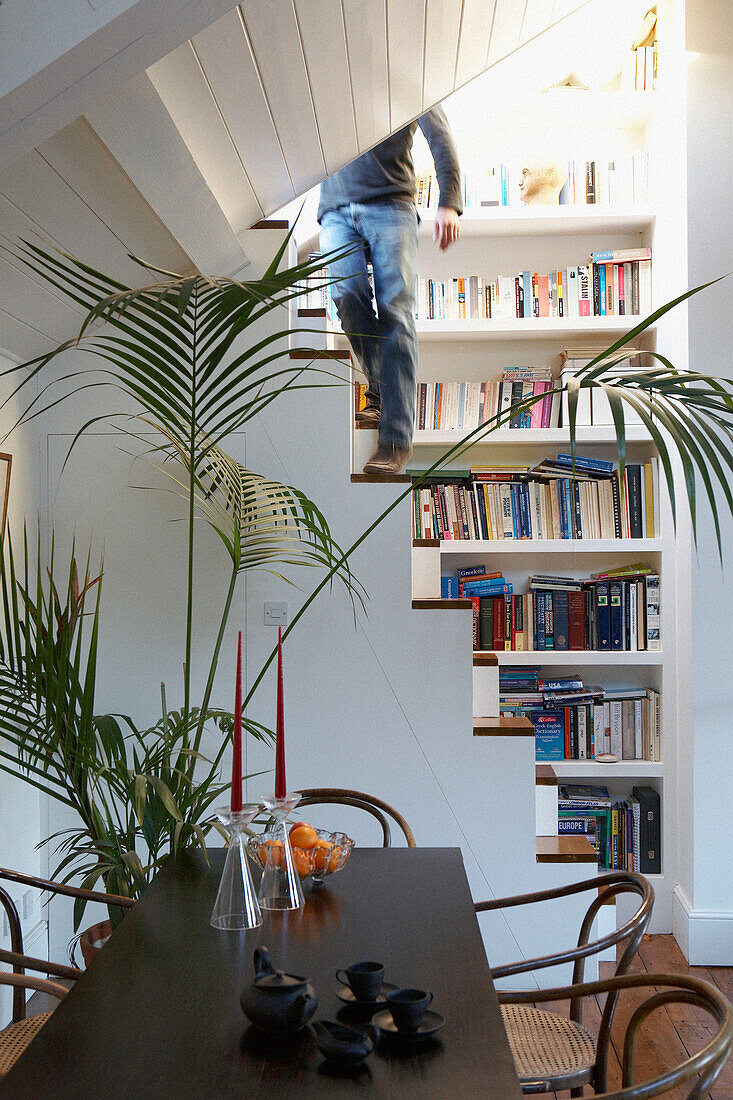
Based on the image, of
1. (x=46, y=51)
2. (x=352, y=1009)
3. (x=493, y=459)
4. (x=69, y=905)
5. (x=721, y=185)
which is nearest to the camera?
(x=352, y=1009)

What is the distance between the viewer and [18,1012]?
2.04 meters

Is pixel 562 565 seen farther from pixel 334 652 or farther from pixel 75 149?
pixel 75 149

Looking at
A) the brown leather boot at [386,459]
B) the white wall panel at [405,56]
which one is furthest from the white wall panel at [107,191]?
the brown leather boot at [386,459]

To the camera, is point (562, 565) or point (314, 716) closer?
point (314, 716)

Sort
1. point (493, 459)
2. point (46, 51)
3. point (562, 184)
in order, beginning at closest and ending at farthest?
point (46, 51), point (562, 184), point (493, 459)

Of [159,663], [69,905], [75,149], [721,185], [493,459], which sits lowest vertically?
[69,905]

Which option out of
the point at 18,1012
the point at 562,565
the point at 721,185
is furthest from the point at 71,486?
the point at 721,185

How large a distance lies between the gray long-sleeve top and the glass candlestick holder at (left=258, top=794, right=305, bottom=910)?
7.09 feet

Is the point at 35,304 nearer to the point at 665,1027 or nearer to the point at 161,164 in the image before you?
the point at 161,164

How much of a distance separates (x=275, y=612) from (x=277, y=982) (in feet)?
6.51

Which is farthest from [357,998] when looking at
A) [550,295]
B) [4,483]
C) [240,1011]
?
[550,295]

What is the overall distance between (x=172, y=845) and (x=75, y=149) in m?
1.53

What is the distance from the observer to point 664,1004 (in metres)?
1.45

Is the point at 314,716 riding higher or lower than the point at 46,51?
lower
